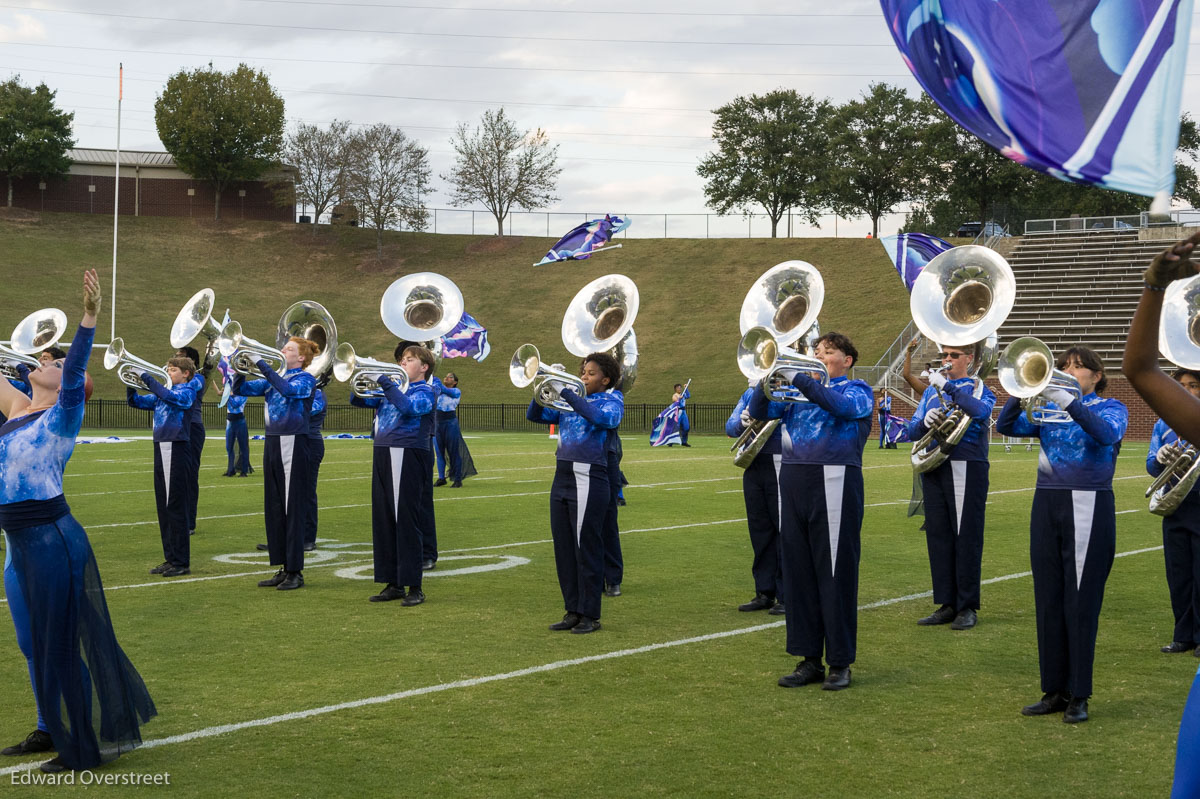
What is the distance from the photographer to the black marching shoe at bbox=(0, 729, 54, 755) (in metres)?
4.74

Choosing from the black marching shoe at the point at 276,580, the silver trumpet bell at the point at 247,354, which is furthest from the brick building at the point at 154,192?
the black marching shoe at the point at 276,580

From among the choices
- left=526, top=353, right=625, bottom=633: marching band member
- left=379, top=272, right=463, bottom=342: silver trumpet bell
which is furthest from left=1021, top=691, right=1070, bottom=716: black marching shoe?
left=379, top=272, right=463, bottom=342: silver trumpet bell

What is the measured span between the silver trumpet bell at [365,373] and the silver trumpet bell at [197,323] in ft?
5.12

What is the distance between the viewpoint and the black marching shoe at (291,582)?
8.66 meters

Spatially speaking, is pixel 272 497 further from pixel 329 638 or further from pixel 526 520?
pixel 526 520

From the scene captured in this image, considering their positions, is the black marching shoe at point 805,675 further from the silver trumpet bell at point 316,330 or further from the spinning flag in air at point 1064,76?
the silver trumpet bell at point 316,330

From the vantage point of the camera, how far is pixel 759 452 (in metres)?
8.17

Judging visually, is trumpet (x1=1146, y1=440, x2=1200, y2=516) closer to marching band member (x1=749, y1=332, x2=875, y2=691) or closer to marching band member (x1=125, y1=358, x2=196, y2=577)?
marching band member (x1=749, y1=332, x2=875, y2=691)

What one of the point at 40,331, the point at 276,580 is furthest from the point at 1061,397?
the point at 40,331

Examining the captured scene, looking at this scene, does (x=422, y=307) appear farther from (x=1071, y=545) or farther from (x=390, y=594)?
(x=1071, y=545)

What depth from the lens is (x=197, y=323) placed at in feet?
33.4

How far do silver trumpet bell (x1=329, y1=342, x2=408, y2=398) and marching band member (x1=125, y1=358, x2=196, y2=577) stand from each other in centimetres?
166

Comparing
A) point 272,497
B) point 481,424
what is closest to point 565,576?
point 272,497

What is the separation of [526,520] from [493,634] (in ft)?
19.4
